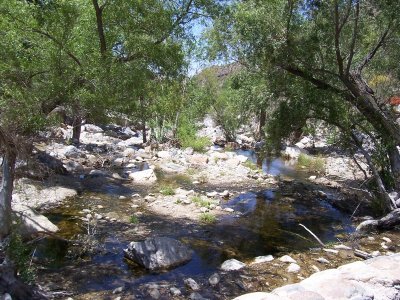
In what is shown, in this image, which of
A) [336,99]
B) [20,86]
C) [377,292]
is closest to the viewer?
[377,292]

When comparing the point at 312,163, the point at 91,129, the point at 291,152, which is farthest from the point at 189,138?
the point at 91,129

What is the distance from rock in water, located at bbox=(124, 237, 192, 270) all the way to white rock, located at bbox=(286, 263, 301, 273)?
196 centimetres

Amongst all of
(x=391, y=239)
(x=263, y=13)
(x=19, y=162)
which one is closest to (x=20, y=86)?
(x=19, y=162)

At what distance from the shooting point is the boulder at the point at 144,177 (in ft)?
49.8

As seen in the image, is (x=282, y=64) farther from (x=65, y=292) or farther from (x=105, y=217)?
(x=65, y=292)

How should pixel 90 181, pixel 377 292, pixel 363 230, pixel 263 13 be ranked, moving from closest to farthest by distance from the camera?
pixel 377 292 < pixel 363 230 < pixel 263 13 < pixel 90 181

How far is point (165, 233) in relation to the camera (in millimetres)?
9719

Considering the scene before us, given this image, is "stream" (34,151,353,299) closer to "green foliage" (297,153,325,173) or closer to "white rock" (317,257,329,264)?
"white rock" (317,257,329,264)

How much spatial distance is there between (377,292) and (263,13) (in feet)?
27.0

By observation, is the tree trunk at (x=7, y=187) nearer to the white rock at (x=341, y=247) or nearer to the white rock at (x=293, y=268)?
the white rock at (x=293, y=268)

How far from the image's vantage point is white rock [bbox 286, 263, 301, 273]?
709 cm

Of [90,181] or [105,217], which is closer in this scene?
[105,217]

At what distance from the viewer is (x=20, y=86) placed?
7.60 meters

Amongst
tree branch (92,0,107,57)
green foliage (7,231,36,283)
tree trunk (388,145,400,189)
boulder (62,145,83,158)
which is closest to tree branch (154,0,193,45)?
tree branch (92,0,107,57)
